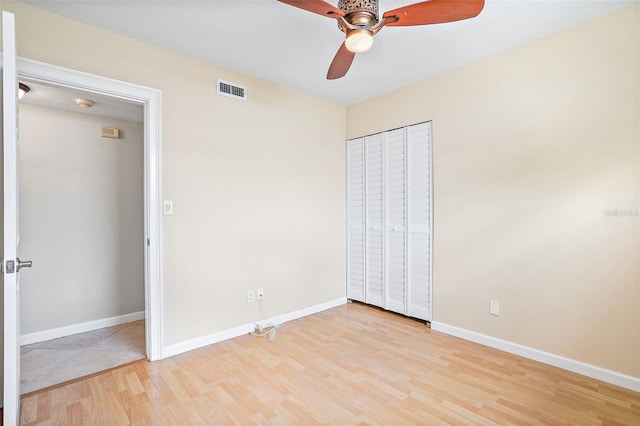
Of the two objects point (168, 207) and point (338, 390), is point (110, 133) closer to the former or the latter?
point (168, 207)

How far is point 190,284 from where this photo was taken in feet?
8.61

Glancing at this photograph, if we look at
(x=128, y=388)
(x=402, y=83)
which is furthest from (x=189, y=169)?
(x=402, y=83)

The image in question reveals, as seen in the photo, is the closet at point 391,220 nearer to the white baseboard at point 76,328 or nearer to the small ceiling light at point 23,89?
the white baseboard at point 76,328

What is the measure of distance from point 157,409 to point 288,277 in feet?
5.56

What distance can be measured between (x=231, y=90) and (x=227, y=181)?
0.86m

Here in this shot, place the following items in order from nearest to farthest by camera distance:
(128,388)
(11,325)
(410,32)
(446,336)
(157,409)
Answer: (11,325)
(157,409)
(128,388)
(410,32)
(446,336)

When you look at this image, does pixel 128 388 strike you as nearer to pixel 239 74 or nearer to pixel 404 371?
Result: pixel 404 371

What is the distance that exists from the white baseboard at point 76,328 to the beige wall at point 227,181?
4.14 feet

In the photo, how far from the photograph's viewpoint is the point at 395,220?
3424 millimetres

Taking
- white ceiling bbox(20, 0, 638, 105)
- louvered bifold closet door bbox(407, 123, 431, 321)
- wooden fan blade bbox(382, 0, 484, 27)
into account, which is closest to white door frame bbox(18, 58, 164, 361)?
white ceiling bbox(20, 0, 638, 105)

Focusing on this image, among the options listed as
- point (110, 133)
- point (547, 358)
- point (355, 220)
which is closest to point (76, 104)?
point (110, 133)

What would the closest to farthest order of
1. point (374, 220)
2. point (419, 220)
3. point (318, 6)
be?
point (318, 6) → point (419, 220) → point (374, 220)

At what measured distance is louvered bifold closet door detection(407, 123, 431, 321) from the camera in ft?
10.2

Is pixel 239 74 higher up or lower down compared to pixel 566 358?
higher up
